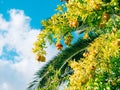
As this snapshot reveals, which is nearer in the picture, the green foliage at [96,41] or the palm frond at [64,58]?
the green foliage at [96,41]

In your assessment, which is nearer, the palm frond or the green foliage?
the green foliage

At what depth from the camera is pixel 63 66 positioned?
9695mm

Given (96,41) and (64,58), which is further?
(64,58)

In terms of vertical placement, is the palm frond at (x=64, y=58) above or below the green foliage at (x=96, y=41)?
above

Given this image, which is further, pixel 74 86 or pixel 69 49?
pixel 69 49

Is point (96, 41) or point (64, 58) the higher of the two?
point (64, 58)

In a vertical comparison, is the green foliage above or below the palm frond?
below

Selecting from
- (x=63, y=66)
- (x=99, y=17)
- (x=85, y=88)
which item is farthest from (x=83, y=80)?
(x=63, y=66)

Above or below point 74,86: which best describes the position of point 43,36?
above

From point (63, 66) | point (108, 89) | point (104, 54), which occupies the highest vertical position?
point (63, 66)

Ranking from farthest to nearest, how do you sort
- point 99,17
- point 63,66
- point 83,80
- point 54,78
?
point 63,66 < point 54,78 < point 99,17 < point 83,80

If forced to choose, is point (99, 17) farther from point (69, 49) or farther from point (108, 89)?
point (69, 49)

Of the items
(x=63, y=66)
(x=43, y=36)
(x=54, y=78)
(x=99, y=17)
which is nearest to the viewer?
(x=99, y=17)

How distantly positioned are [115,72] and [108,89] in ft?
0.77
